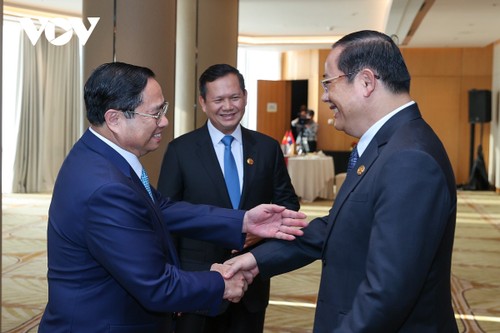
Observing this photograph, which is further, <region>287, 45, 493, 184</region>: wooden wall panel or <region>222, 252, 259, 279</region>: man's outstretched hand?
<region>287, 45, 493, 184</region>: wooden wall panel

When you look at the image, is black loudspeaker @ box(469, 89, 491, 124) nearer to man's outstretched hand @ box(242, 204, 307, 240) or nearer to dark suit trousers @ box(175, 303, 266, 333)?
dark suit trousers @ box(175, 303, 266, 333)

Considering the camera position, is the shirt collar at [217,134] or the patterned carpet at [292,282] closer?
the shirt collar at [217,134]

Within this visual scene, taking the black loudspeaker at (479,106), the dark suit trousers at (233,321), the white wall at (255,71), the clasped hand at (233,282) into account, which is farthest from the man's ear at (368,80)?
the white wall at (255,71)

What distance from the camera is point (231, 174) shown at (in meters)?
3.36

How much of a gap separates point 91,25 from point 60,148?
4.87m

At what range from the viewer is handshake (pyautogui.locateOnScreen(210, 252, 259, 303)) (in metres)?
2.39

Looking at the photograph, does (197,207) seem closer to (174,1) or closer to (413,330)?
(413,330)

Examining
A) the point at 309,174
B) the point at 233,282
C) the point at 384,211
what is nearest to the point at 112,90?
the point at 233,282

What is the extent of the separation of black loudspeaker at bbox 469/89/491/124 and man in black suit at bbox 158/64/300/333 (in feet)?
49.7

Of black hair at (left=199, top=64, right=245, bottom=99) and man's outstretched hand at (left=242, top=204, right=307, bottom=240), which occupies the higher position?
black hair at (left=199, top=64, right=245, bottom=99)

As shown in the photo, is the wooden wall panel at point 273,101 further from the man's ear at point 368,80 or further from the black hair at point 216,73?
the man's ear at point 368,80

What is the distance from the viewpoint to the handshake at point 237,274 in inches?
94.0

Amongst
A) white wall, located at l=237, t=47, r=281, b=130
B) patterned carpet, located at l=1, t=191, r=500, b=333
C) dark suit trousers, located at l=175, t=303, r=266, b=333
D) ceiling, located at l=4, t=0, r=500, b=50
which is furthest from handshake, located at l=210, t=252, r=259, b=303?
white wall, located at l=237, t=47, r=281, b=130

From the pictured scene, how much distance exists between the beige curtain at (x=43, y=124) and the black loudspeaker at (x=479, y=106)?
10812mm
